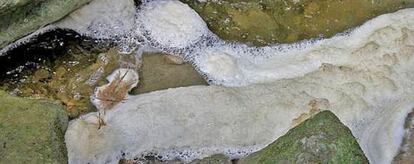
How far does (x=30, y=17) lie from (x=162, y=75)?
3.32 feet

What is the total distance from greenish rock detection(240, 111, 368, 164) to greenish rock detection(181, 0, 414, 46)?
163 cm

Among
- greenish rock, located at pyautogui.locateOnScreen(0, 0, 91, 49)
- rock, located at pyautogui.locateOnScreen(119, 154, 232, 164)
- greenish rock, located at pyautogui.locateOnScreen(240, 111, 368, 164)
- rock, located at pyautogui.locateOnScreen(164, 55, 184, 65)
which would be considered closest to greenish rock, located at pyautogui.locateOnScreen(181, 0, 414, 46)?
rock, located at pyautogui.locateOnScreen(164, 55, 184, 65)

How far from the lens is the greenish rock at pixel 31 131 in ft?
11.4

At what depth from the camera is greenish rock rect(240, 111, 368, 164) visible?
3602 millimetres

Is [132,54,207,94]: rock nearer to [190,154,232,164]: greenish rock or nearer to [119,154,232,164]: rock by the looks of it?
[119,154,232,164]: rock

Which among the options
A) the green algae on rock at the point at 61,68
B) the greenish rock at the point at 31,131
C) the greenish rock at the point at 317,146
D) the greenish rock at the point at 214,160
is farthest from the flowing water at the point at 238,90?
the greenish rock at the point at 317,146

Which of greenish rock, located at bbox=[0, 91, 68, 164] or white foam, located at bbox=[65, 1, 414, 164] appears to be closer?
greenish rock, located at bbox=[0, 91, 68, 164]

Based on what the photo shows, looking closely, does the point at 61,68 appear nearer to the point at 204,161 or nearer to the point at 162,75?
the point at 162,75

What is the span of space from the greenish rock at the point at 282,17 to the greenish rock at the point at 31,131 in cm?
189

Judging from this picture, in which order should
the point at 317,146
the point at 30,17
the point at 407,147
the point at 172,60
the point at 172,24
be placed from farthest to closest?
the point at 172,24, the point at 172,60, the point at 30,17, the point at 407,147, the point at 317,146

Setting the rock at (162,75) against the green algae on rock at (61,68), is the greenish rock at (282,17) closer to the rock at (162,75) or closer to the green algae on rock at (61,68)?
the rock at (162,75)

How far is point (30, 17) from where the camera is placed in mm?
4664

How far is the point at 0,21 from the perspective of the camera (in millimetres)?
4492

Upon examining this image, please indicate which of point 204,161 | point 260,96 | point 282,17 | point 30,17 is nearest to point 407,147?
point 260,96
